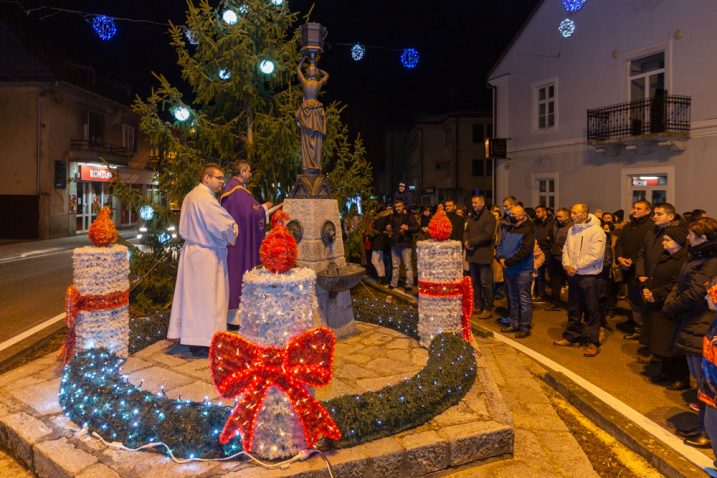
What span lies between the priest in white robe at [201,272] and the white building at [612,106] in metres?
10.2

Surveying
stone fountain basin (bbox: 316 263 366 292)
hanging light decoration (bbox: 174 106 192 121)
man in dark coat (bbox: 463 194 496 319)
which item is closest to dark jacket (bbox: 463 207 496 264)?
man in dark coat (bbox: 463 194 496 319)

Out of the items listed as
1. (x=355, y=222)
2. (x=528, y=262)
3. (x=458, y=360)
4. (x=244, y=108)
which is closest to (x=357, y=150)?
(x=355, y=222)

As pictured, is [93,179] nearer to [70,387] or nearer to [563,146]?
[563,146]

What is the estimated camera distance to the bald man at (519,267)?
26.2 feet

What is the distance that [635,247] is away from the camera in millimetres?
8242

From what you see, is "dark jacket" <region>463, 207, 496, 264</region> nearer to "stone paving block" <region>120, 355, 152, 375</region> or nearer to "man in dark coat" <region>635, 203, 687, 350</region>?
"man in dark coat" <region>635, 203, 687, 350</region>

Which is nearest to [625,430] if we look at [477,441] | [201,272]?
[477,441]

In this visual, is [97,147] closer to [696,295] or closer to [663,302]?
[663,302]

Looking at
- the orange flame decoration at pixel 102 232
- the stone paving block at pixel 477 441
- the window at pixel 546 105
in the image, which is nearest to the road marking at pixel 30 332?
the orange flame decoration at pixel 102 232

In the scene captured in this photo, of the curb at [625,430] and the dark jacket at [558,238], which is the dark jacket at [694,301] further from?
the dark jacket at [558,238]

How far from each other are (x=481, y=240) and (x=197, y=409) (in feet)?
20.1

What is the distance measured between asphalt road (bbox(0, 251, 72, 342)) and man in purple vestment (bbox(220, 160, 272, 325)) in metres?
3.67

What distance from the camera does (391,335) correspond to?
728 centimetres

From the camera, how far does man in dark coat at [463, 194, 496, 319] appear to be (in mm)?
9148
